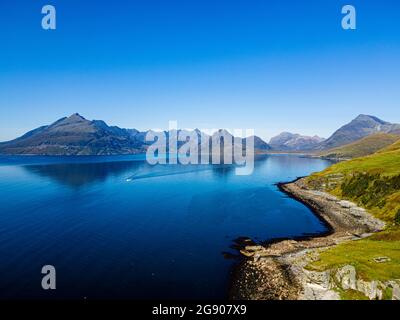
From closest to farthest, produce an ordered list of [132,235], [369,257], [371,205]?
1. [369,257]
2. [132,235]
3. [371,205]

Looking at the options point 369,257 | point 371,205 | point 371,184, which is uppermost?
point 371,184

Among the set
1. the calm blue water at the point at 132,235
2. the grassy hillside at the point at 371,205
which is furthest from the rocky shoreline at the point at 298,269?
the calm blue water at the point at 132,235

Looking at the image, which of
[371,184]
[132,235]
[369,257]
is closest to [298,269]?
[369,257]

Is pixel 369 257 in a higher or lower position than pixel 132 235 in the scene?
higher

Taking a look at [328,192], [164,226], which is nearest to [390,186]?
[328,192]

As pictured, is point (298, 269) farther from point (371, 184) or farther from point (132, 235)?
point (371, 184)

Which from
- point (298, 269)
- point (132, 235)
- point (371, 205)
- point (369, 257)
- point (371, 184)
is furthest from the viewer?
point (371, 184)

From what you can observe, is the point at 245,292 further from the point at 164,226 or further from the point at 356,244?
the point at 164,226
